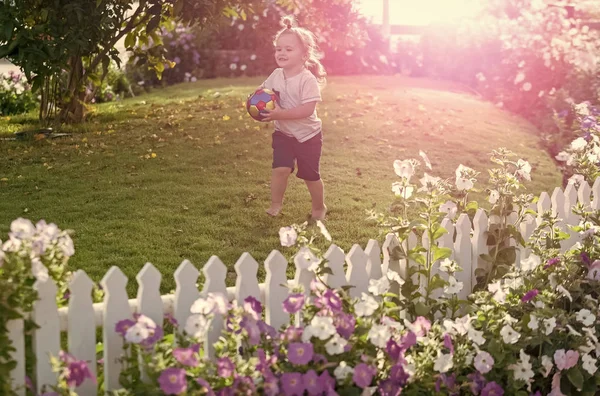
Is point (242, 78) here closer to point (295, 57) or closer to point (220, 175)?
point (220, 175)

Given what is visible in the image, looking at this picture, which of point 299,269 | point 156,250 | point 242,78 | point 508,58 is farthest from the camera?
point 242,78

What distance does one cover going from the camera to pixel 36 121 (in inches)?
352

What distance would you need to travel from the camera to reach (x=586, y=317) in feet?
10.5

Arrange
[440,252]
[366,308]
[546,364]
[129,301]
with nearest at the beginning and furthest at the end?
[366,308]
[129,301]
[546,364]
[440,252]

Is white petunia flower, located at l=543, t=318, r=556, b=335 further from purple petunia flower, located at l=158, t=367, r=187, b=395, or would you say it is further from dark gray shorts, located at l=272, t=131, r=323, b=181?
dark gray shorts, located at l=272, t=131, r=323, b=181

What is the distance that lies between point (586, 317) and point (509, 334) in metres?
0.43

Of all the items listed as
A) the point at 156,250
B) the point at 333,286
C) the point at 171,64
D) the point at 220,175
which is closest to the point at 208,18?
the point at 171,64

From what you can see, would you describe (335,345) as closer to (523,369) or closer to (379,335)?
(379,335)

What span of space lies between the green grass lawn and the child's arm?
0.75 meters

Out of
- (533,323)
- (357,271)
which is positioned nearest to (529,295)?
(533,323)

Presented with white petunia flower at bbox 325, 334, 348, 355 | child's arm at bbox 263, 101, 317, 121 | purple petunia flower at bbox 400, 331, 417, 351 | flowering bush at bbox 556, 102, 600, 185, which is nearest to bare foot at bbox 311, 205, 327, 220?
child's arm at bbox 263, 101, 317, 121

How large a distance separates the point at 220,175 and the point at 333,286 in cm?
356

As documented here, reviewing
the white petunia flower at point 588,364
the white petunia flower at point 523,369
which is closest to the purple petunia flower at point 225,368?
the white petunia flower at point 523,369

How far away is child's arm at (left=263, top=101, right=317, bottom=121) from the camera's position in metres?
5.27
